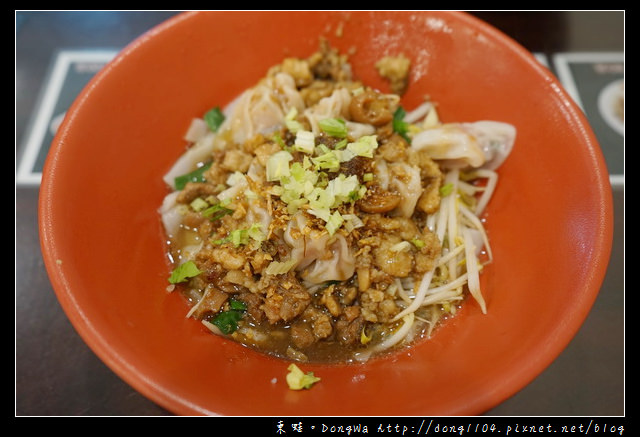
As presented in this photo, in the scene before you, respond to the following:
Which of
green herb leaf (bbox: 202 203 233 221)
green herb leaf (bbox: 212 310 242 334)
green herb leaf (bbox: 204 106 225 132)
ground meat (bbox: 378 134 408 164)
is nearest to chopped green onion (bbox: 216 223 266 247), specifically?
green herb leaf (bbox: 202 203 233 221)

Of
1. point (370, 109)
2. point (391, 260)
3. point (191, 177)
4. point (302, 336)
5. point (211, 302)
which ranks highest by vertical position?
point (370, 109)

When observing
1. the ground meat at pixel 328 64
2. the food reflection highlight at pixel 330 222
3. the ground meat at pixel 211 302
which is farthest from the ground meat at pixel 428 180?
the ground meat at pixel 211 302

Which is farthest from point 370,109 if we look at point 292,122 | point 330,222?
point 330,222

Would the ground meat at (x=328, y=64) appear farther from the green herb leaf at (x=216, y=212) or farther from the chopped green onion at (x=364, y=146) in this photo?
the green herb leaf at (x=216, y=212)

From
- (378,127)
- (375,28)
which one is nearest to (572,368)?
(378,127)

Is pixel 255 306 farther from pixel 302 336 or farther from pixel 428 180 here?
pixel 428 180
